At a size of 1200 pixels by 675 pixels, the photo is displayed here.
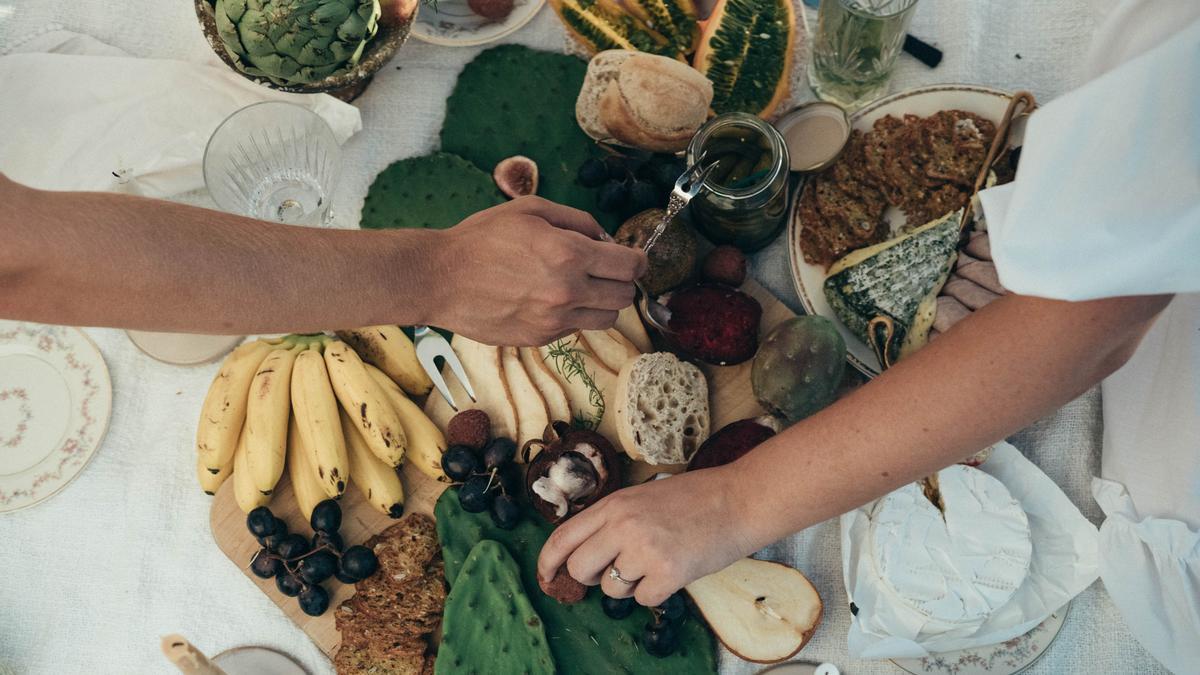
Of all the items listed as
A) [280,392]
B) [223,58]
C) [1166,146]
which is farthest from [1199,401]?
[223,58]

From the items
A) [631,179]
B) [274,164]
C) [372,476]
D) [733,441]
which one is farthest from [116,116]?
[733,441]

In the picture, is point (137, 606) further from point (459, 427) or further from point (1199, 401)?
point (1199, 401)

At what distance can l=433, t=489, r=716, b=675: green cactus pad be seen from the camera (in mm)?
1115

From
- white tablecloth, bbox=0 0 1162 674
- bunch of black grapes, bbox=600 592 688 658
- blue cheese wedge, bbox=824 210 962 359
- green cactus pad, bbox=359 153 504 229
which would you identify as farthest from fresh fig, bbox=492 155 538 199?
bunch of black grapes, bbox=600 592 688 658

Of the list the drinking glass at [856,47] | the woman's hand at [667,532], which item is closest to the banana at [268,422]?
the woman's hand at [667,532]

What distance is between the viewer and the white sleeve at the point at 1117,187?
0.67 meters

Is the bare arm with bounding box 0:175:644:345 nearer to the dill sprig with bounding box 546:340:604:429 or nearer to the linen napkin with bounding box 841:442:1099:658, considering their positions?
the dill sprig with bounding box 546:340:604:429

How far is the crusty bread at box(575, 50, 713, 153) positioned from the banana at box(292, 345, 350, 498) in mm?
523

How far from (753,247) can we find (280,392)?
0.68 m

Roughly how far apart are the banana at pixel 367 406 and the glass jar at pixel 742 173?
0.50 metres

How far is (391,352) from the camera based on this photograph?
3.89 feet

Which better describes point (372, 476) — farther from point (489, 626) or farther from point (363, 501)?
point (489, 626)

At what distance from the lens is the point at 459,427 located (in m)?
1.14

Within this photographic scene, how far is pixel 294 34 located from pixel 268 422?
1.63 ft
